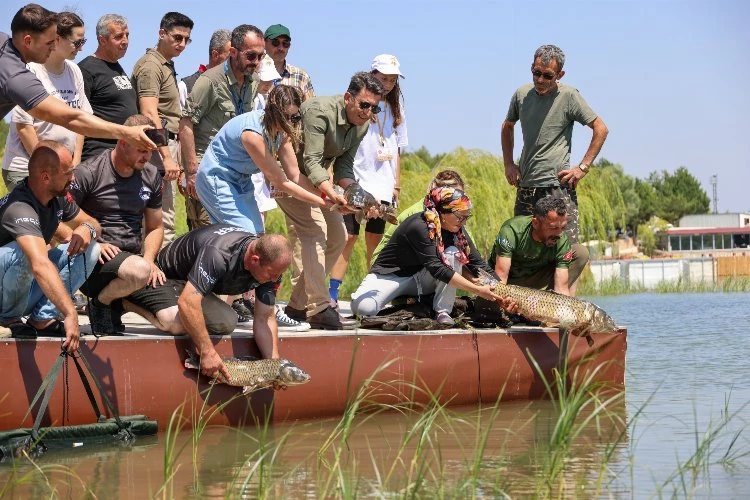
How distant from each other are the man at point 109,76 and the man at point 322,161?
134 centimetres

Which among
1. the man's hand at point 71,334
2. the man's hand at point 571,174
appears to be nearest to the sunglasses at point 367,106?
the man's hand at point 571,174

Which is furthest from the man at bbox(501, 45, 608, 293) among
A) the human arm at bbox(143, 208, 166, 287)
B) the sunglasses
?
the human arm at bbox(143, 208, 166, 287)

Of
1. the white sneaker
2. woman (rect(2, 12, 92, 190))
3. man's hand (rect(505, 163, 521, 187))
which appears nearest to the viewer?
woman (rect(2, 12, 92, 190))

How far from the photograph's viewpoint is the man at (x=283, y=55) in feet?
33.5

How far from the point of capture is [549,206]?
9273mm

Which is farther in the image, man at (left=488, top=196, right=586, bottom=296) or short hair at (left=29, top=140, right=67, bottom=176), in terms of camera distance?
man at (left=488, top=196, right=586, bottom=296)

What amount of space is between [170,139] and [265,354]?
303 cm

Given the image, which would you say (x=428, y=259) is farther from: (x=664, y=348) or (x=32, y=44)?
(x=664, y=348)

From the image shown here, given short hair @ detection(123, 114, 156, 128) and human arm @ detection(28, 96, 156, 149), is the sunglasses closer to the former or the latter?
short hair @ detection(123, 114, 156, 128)

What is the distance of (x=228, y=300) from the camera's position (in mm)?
8781

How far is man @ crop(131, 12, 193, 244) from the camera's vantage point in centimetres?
983

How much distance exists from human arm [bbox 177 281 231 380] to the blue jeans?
0.60 meters

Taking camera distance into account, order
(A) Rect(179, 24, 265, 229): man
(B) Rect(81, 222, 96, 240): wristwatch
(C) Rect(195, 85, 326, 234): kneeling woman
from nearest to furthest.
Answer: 1. (B) Rect(81, 222, 96, 240): wristwatch
2. (C) Rect(195, 85, 326, 234): kneeling woman
3. (A) Rect(179, 24, 265, 229): man

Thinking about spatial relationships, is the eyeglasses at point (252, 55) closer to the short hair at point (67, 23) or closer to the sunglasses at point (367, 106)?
the sunglasses at point (367, 106)
